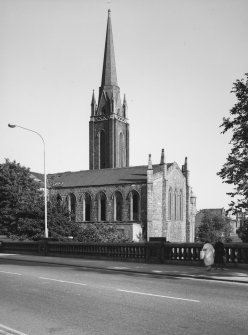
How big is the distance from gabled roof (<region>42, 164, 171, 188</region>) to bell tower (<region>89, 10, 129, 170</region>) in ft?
33.8

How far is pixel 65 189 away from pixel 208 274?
181ft

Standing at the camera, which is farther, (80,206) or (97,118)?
(97,118)

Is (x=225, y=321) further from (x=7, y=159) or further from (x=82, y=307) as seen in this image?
(x=7, y=159)

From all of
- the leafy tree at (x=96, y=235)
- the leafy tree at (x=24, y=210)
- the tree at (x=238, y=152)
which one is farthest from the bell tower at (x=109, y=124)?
the tree at (x=238, y=152)

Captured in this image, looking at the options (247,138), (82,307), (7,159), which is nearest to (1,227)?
(7,159)

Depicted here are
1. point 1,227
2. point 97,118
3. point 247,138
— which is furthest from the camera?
point 97,118

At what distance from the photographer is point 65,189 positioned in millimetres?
70562

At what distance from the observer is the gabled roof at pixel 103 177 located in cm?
6450

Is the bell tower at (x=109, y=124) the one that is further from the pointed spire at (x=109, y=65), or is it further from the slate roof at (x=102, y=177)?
the slate roof at (x=102, y=177)

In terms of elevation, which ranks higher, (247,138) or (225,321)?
(247,138)

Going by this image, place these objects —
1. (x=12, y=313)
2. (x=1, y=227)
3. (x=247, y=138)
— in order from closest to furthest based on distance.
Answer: (x=12, y=313), (x=247, y=138), (x=1, y=227)

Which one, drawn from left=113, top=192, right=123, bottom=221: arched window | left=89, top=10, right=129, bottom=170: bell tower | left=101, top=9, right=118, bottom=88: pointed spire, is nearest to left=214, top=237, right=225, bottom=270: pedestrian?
left=113, top=192, right=123, bottom=221: arched window

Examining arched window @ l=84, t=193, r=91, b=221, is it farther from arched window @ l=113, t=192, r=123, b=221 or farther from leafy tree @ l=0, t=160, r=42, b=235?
leafy tree @ l=0, t=160, r=42, b=235

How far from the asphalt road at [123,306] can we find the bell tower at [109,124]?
226 ft
